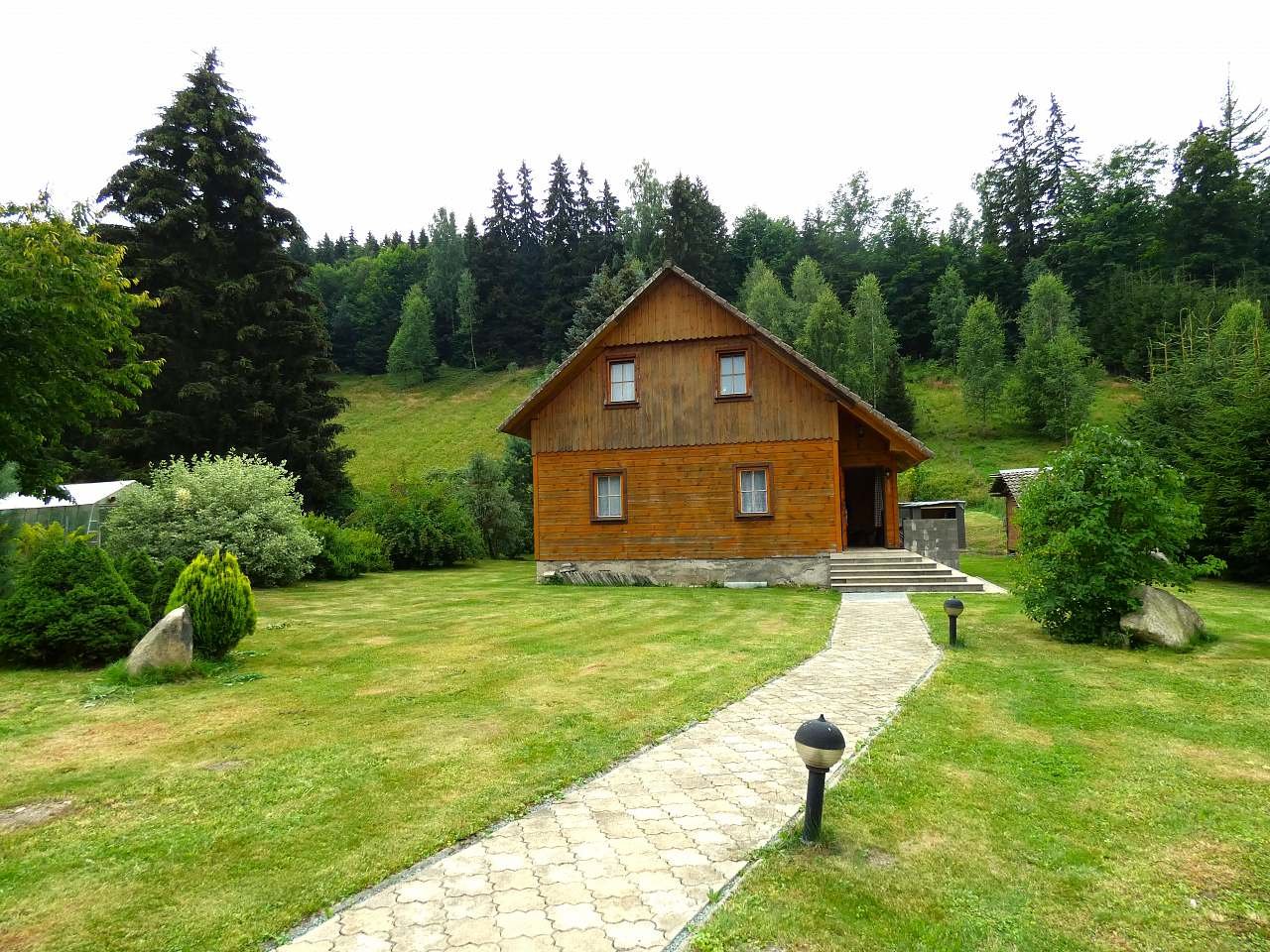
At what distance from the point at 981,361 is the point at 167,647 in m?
50.9

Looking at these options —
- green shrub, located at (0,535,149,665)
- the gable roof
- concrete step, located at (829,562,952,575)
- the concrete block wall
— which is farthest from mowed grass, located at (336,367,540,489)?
green shrub, located at (0,535,149,665)

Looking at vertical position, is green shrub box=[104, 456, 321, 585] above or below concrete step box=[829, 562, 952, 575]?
above

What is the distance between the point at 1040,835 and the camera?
403 cm


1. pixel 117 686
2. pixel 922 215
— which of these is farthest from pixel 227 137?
pixel 922 215

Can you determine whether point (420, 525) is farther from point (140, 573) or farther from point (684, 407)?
point (140, 573)

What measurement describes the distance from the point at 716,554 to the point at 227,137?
25.4 meters

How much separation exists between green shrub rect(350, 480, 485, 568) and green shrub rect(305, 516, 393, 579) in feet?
7.95

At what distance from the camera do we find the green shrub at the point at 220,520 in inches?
696

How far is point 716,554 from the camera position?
18.8 m

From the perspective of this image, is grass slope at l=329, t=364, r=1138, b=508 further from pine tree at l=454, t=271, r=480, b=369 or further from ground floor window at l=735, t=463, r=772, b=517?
ground floor window at l=735, t=463, r=772, b=517

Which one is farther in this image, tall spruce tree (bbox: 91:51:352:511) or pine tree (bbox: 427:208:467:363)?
pine tree (bbox: 427:208:467:363)

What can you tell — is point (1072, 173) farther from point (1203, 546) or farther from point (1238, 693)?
point (1238, 693)

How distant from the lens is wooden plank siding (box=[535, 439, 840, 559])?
1831cm

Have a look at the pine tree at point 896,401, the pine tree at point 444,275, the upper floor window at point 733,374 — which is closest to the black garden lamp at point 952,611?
the upper floor window at point 733,374
